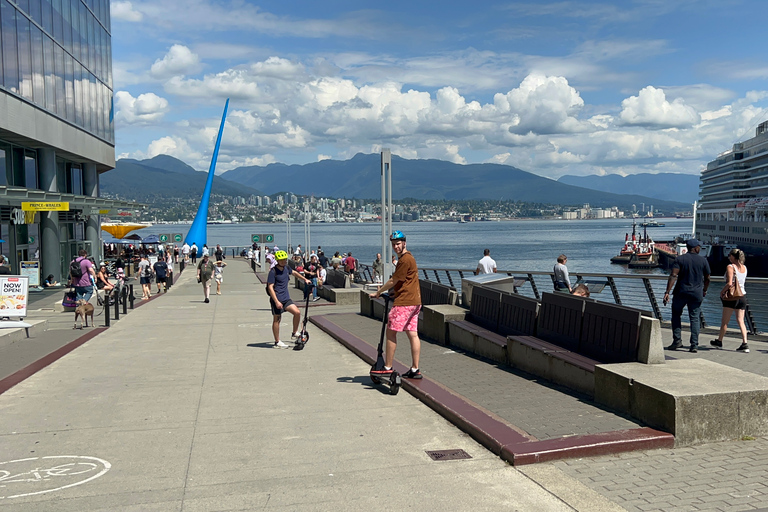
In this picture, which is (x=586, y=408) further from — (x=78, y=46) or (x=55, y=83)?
(x=78, y=46)

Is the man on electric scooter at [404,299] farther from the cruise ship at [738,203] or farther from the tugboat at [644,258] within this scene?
the tugboat at [644,258]

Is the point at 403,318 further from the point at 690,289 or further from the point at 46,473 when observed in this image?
the point at 690,289

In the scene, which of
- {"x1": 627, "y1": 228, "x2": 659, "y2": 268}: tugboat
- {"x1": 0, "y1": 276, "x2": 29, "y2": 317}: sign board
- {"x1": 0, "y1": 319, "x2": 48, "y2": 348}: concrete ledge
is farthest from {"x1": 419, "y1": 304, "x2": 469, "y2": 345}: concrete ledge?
{"x1": 627, "y1": 228, "x2": 659, "y2": 268}: tugboat

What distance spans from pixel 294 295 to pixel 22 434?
64.1 ft

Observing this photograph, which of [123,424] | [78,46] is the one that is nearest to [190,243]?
[78,46]

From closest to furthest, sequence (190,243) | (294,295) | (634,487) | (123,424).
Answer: (634,487)
(123,424)
(294,295)
(190,243)

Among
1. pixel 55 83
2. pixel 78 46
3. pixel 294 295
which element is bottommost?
pixel 294 295

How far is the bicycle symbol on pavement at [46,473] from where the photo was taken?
5.32 m

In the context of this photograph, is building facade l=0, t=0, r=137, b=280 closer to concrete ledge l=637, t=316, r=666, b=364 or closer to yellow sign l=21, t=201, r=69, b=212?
yellow sign l=21, t=201, r=69, b=212

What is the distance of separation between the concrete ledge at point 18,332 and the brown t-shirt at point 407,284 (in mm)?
8575

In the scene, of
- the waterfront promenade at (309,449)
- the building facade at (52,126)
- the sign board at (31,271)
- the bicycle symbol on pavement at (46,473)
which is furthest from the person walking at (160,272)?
the bicycle symbol on pavement at (46,473)

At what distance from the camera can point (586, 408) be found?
6996 millimetres

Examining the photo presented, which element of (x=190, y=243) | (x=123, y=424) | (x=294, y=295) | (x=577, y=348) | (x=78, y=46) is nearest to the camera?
(x=123, y=424)

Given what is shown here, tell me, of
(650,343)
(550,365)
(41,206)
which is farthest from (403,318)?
(41,206)
